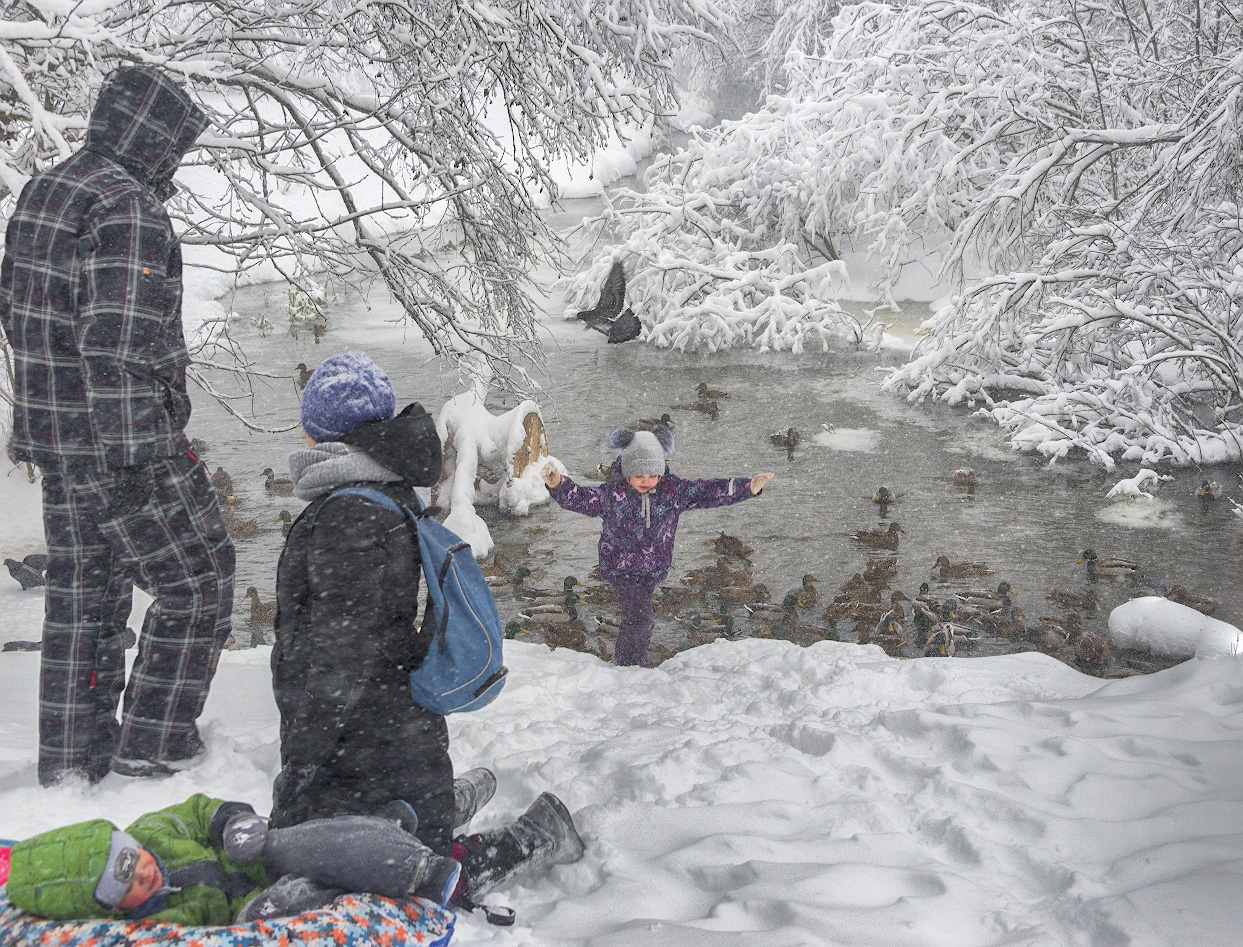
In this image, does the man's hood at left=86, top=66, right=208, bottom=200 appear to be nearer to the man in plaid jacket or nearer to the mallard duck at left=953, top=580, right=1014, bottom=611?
the man in plaid jacket

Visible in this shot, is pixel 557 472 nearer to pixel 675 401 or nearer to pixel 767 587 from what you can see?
pixel 767 587

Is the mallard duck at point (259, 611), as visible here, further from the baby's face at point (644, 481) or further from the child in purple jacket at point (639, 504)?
the baby's face at point (644, 481)

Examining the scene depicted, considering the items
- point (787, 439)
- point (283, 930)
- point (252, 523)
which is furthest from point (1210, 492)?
point (283, 930)

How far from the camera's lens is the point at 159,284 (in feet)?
8.73

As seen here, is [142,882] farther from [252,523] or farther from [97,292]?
[252,523]

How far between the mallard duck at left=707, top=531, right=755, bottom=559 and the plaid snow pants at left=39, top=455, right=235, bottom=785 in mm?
4307

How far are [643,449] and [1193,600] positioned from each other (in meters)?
3.81

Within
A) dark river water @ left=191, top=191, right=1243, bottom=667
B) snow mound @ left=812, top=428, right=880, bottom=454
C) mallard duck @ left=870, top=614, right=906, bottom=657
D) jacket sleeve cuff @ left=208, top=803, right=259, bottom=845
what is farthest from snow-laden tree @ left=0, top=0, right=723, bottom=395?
snow mound @ left=812, top=428, right=880, bottom=454

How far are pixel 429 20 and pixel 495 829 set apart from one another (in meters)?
3.92

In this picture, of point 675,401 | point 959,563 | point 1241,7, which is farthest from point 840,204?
point 959,563

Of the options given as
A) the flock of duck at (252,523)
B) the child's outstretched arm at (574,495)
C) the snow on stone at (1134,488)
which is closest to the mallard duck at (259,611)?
the flock of duck at (252,523)

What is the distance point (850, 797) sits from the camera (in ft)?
9.25

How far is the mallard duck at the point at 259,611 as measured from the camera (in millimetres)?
5594

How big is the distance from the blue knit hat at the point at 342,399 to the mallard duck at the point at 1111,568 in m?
5.56
